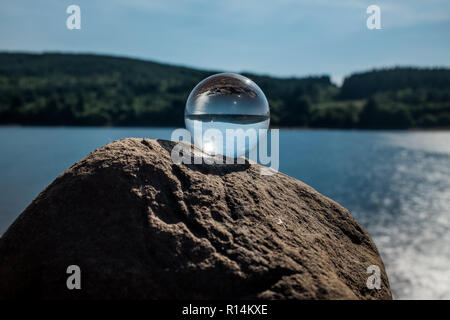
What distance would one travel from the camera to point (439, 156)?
76250 millimetres

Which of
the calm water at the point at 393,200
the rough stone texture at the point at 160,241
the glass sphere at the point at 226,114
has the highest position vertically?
the glass sphere at the point at 226,114

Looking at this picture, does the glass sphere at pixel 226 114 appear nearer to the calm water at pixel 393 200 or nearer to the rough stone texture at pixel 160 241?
the rough stone texture at pixel 160 241

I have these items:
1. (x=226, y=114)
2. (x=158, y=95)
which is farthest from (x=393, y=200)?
(x=158, y=95)

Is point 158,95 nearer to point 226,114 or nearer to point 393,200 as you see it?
point 393,200

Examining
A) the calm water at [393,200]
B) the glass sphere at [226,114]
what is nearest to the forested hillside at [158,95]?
the calm water at [393,200]

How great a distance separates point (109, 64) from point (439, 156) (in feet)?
372

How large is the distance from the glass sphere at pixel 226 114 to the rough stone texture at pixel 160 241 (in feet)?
2.04

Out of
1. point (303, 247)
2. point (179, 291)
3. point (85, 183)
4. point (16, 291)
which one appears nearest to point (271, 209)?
point (303, 247)

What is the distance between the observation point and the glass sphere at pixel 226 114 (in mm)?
4695

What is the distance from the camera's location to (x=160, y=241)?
3.49 metres

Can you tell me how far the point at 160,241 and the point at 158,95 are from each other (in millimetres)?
119473
